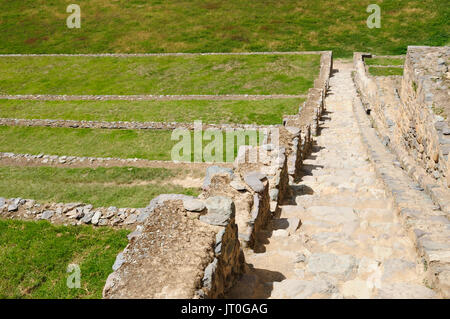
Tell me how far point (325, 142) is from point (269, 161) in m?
8.93

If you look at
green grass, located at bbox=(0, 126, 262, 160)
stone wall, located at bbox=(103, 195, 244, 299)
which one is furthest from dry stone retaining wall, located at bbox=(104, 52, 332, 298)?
green grass, located at bbox=(0, 126, 262, 160)

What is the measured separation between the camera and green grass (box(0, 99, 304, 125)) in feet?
84.5

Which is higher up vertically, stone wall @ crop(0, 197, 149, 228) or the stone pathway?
the stone pathway

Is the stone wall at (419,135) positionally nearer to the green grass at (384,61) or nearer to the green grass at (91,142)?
the green grass at (91,142)

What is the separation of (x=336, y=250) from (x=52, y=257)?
8.05 meters

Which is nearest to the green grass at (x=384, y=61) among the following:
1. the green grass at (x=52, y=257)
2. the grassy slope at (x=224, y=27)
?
the grassy slope at (x=224, y=27)

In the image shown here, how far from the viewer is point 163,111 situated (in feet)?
90.3

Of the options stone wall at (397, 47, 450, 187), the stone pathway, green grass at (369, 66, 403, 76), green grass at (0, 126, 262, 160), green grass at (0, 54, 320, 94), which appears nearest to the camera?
the stone pathway

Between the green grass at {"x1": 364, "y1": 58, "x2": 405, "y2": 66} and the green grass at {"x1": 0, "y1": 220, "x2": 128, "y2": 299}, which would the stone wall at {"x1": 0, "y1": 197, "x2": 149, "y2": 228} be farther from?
the green grass at {"x1": 364, "y1": 58, "x2": 405, "y2": 66}

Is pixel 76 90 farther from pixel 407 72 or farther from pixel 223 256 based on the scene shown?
pixel 223 256

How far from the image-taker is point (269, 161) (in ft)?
35.4

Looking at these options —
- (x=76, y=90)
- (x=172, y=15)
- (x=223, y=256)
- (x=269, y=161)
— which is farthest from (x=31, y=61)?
(x=223, y=256)

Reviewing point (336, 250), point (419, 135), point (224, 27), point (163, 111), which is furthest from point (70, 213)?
point (224, 27)

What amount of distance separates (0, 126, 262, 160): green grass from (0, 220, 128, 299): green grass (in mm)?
7886
